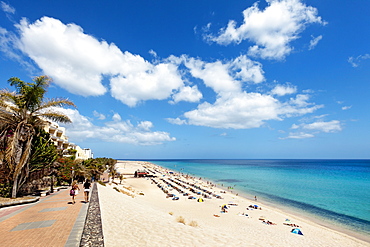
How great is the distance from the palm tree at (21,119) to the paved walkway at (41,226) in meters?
3.51

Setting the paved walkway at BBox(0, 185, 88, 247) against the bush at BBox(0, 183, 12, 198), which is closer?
the paved walkway at BBox(0, 185, 88, 247)

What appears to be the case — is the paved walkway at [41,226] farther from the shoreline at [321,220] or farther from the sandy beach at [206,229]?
the shoreline at [321,220]

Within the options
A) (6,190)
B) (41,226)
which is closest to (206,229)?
(41,226)

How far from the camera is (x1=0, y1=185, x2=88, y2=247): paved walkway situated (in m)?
6.71

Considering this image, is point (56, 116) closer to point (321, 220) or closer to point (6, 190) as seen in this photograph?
point (6, 190)

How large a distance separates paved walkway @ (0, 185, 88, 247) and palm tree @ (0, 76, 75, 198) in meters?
3.51

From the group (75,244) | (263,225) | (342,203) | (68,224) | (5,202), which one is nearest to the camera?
(75,244)

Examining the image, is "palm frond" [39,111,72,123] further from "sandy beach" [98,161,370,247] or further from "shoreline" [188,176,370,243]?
"shoreline" [188,176,370,243]

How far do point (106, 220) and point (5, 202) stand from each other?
7.88m

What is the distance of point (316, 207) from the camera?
27.5 meters

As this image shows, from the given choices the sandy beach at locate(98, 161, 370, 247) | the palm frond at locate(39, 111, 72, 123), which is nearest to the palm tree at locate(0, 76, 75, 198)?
the palm frond at locate(39, 111, 72, 123)

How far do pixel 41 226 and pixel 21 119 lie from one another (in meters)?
9.63

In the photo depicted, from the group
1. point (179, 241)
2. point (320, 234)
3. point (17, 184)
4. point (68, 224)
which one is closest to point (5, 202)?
point (17, 184)

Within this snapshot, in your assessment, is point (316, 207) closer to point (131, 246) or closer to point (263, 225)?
point (263, 225)
